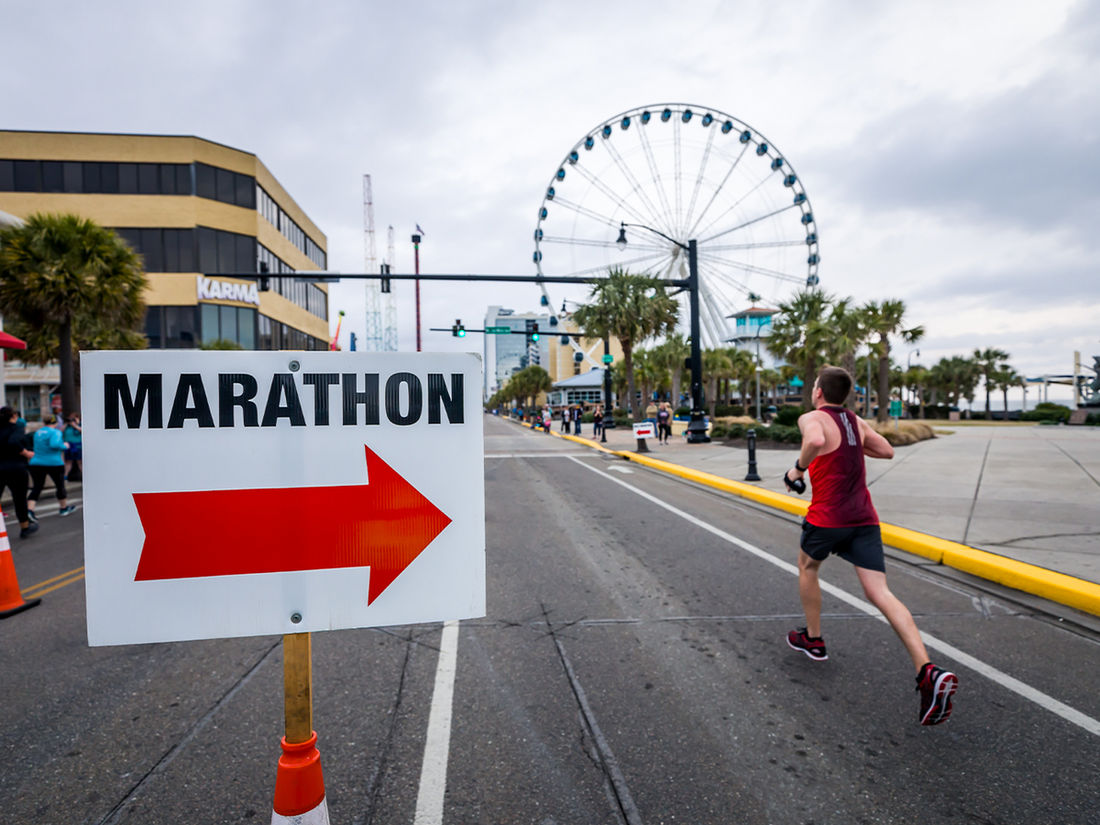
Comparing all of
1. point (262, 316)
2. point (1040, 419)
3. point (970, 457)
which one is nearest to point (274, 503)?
point (970, 457)

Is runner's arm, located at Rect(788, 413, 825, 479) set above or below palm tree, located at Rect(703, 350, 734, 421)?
below

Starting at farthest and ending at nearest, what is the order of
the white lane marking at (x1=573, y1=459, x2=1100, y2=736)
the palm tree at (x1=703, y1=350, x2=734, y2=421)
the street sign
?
the palm tree at (x1=703, y1=350, x2=734, y2=421) → the white lane marking at (x1=573, y1=459, x2=1100, y2=736) → the street sign

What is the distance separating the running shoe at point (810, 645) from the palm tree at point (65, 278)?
16539mm

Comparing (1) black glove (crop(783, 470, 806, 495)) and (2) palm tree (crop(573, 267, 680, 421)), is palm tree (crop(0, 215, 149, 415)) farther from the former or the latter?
(2) palm tree (crop(573, 267, 680, 421))

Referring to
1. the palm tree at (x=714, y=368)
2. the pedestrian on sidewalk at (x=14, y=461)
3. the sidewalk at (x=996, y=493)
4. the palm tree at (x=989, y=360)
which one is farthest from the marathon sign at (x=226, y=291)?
the palm tree at (x=989, y=360)

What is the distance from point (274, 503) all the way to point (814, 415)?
128 inches

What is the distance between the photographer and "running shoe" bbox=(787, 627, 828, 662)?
3943mm

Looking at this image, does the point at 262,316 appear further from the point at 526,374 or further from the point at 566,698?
the point at 526,374

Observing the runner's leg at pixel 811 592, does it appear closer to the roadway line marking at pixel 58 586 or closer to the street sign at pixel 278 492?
the street sign at pixel 278 492

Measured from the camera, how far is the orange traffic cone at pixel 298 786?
1.60m

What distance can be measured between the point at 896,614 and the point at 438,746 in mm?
2537

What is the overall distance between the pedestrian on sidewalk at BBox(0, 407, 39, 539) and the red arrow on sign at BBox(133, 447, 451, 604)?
9.15 m

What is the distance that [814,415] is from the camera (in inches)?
150

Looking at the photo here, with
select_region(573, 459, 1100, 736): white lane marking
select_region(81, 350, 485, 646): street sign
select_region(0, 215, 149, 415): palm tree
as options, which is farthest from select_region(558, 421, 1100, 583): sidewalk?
select_region(0, 215, 149, 415): palm tree
